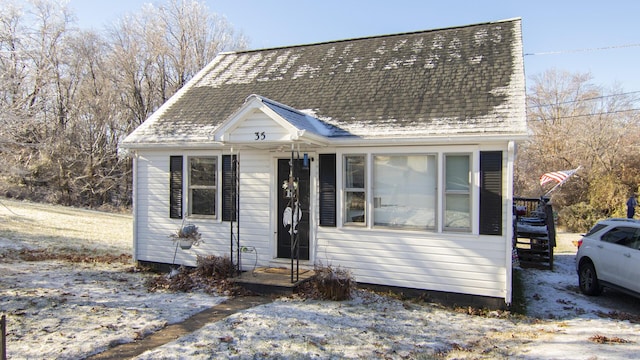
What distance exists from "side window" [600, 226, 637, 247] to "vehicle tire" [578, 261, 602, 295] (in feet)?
2.27

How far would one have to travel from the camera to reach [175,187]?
10164mm

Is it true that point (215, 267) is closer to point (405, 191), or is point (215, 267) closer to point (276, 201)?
point (276, 201)

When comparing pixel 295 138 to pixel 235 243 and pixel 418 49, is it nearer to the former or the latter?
pixel 235 243

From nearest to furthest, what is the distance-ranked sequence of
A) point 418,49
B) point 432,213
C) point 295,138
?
point 295,138
point 432,213
point 418,49

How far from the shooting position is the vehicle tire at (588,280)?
355 inches

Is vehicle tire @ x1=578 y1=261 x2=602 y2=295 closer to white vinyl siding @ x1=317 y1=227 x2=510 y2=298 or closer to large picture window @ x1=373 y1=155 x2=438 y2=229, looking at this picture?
white vinyl siding @ x1=317 y1=227 x2=510 y2=298

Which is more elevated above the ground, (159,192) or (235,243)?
(159,192)

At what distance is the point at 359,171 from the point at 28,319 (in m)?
6.00

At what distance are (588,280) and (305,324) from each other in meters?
6.48

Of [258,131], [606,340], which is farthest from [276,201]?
[606,340]

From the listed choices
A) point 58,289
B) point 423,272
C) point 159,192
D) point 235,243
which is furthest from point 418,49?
point 58,289

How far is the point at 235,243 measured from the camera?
32.0 ft

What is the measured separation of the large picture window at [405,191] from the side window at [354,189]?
0.25 m

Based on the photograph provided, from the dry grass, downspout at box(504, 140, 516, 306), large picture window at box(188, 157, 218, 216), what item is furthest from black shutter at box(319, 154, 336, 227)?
the dry grass
